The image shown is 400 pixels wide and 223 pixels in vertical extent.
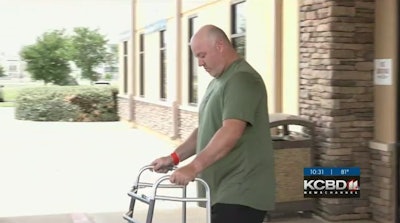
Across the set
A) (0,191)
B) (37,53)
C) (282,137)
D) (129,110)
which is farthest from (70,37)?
(282,137)

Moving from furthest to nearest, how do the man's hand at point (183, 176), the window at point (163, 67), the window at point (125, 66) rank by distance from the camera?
1. the window at point (125, 66)
2. the window at point (163, 67)
3. the man's hand at point (183, 176)

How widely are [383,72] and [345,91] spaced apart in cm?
45

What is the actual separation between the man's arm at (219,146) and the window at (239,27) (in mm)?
7964

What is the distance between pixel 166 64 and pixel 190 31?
2197 millimetres

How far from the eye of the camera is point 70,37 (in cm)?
3453

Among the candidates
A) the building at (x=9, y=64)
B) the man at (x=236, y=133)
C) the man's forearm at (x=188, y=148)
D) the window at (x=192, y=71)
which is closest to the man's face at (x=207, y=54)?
the man at (x=236, y=133)

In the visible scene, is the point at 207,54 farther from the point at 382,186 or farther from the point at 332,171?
the point at 382,186

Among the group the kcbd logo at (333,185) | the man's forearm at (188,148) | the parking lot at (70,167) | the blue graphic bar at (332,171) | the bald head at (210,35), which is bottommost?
the parking lot at (70,167)

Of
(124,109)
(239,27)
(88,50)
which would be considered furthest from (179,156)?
(88,50)

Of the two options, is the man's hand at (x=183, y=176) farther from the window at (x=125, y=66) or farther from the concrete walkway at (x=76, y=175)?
the window at (x=125, y=66)

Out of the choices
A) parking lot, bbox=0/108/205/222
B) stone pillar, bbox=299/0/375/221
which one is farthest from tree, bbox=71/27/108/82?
stone pillar, bbox=299/0/375/221

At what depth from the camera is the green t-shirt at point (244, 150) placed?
9.18ft

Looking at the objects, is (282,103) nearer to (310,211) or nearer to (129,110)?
(310,211)

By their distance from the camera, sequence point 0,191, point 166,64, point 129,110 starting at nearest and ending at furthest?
point 0,191 → point 166,64 → point 129,110
